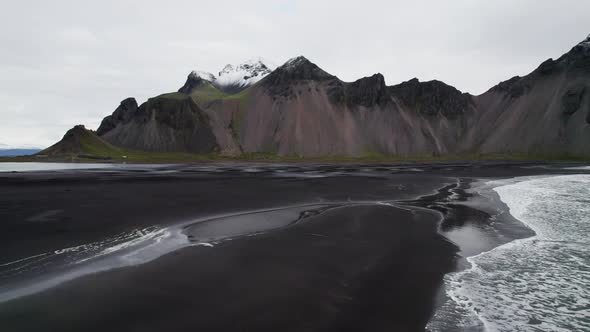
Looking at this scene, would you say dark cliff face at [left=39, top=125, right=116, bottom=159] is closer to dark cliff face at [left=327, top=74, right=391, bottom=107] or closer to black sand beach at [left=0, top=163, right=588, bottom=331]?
dark cliff face at [left=327, top=74, right=391, bottom=107]

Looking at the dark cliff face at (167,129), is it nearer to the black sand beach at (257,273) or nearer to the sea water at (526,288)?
the black sand beach at (257,273)

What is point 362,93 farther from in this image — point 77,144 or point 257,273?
point 257,273

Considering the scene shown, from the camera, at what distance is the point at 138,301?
27.2 ft

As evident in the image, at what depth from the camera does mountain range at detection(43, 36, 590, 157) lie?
15688cm

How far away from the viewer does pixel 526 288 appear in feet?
31.5

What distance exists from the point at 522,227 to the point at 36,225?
1069 inches

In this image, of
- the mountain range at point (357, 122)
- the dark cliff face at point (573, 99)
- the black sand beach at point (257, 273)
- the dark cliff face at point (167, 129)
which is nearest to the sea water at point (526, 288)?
the black sand beach at point (257, 273)

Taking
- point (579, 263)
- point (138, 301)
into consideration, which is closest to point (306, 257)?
point (138, 301)

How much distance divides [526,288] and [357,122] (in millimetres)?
182156

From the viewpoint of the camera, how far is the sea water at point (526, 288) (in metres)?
7.59

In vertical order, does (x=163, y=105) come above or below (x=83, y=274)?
above

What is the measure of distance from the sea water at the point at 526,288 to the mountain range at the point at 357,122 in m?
152

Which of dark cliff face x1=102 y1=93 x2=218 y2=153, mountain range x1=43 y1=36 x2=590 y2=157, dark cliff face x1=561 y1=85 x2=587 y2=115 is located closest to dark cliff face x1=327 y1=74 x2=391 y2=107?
mountain range x1=43 y1=36 x2=590 y2=157

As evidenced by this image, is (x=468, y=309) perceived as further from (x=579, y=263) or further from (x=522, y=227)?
(x=522, y=227)
